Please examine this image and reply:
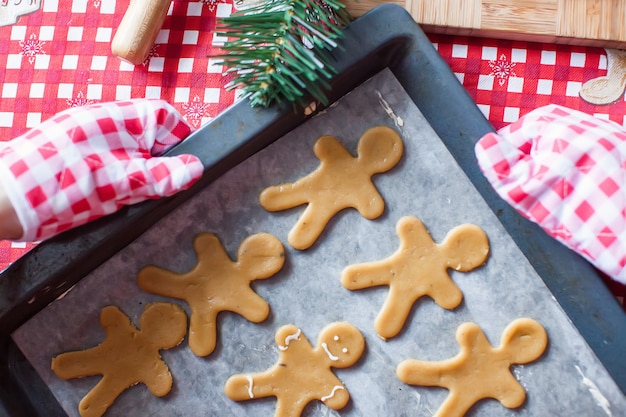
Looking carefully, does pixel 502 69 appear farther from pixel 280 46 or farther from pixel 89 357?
pixel 89 357

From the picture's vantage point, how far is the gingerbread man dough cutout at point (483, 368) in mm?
950

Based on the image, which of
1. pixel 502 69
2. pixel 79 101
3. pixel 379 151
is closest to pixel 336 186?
pixel 379 151

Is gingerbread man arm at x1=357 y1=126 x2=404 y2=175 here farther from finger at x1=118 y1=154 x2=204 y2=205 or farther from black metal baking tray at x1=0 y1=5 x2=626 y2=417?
finger at x1=118 y1=154 x2=204 y2=205

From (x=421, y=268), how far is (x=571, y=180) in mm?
222

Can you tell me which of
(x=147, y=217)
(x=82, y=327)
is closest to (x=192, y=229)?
(x=147, y=217)

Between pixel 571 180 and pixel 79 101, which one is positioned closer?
pixel 571 180

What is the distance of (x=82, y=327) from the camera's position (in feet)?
3.23

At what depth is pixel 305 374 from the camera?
3.18 ft

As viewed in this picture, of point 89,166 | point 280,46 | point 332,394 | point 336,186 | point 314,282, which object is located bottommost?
point 332,394

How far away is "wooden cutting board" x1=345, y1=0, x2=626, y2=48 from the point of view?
0.99 m

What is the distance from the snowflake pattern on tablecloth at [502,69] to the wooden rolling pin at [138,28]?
46cm

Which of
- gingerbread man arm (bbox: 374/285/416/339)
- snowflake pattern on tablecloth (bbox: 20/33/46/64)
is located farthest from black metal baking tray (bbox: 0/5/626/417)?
snowflake pattern on tablecloth (bbox: 20/33/46/64)

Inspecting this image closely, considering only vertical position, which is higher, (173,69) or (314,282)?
(173,69)

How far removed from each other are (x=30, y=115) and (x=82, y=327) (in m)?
0.31
